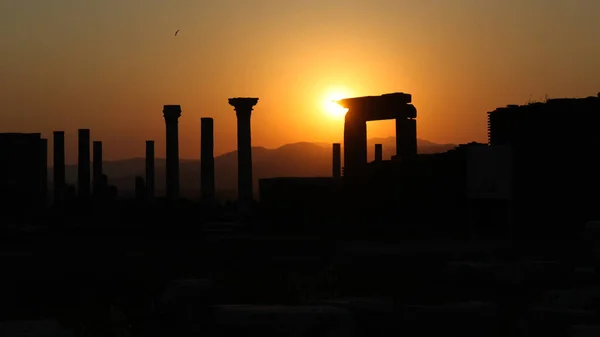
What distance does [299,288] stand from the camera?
1327 cm

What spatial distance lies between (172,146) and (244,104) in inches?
158

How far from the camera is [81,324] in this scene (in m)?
10.9

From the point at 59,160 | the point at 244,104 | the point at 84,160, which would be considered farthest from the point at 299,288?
the point at 59,160

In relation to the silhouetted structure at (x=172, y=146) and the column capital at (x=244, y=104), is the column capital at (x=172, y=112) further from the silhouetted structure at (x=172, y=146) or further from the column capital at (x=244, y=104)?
the column capital at (x=244, y=104)

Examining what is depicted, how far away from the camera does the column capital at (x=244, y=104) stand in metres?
36.7

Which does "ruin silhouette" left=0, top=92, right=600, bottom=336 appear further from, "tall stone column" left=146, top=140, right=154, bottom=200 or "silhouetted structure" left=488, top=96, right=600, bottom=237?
"tall stone column" left=146, top=140, right=154, bottom=200

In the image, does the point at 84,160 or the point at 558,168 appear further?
the point at 84,160

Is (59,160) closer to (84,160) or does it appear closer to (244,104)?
(84,160)

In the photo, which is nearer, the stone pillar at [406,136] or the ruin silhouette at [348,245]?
the ruin silhouette at [348,245]

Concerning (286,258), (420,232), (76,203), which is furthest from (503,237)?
(76,203)

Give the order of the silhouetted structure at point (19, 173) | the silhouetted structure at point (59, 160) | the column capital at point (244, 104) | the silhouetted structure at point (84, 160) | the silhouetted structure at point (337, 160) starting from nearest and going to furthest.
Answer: the column capital at point (244, 104), the silhouetted structure at point (19, 173), the silhouetted structure at point (84, 160), the silhouetted structure at point (59, 160), the silhouetted structure at point (337, 160)

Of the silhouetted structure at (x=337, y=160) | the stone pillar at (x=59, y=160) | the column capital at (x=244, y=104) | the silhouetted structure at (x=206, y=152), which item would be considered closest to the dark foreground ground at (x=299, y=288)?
the column capital at (x=244, y=104)

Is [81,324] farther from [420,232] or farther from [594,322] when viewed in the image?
[420,232]

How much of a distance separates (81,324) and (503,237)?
45.0ft
